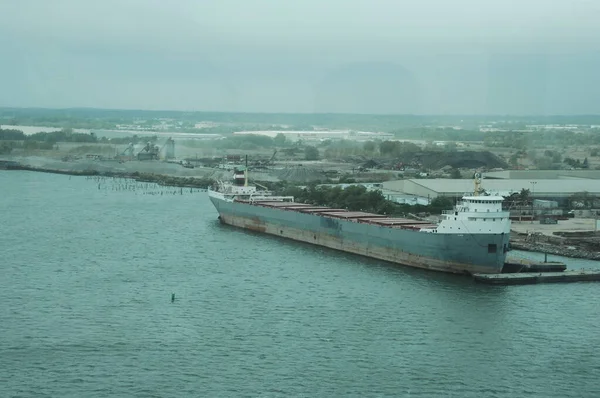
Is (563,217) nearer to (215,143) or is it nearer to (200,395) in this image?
(200,395)

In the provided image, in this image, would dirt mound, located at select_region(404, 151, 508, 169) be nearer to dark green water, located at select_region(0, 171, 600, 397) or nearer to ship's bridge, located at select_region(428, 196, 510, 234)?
dark green water, located at select_region(0, 171, 600, 397)

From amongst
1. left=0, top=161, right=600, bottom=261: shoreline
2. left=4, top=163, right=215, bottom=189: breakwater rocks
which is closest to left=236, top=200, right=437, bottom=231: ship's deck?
left=0, top=161, right=600, bottom=261: shoreline

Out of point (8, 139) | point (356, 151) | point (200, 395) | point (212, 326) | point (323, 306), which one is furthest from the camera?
point (8, 139)

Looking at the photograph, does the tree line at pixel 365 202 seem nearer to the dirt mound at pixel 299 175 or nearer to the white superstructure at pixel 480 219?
the white superstructure at pixel 480 219

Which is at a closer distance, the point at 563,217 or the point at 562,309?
the point at 562,309

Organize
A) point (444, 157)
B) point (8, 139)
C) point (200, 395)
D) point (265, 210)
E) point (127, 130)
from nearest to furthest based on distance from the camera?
1. point (200, 395)
2. point (265, 210)
3. point (444, 157)
4. point (8, 139)
5. point (127, 130)

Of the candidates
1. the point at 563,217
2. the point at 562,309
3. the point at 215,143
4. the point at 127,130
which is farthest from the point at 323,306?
the point at 127,130
